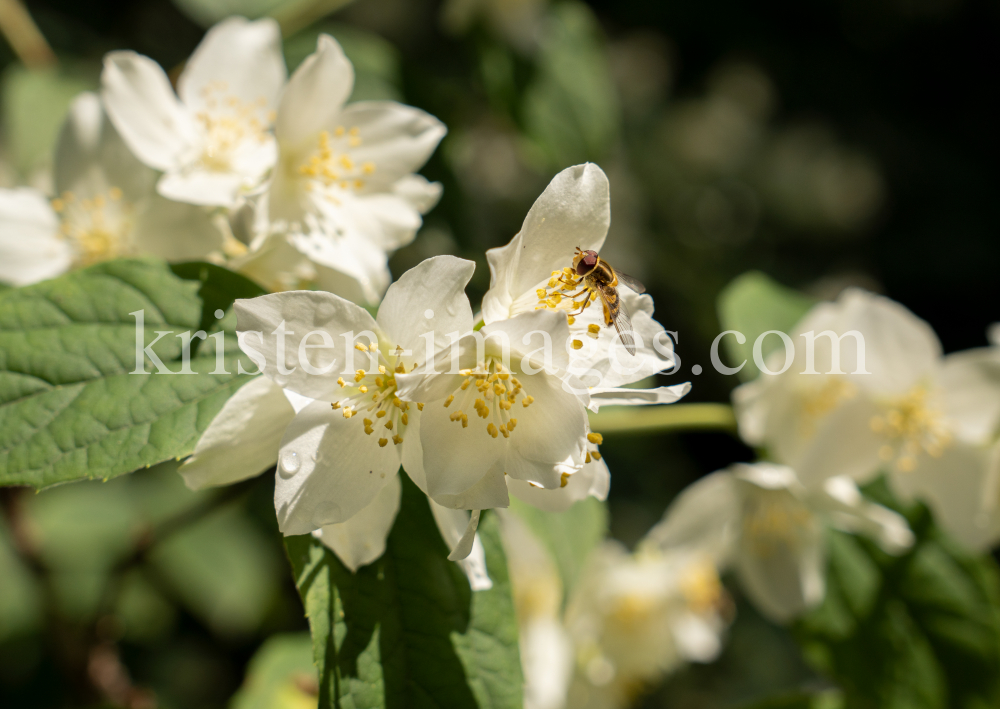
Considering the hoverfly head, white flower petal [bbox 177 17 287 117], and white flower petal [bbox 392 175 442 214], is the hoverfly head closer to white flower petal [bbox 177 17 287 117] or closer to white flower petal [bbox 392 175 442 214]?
white flower petal [bbox 392 175 442 214]

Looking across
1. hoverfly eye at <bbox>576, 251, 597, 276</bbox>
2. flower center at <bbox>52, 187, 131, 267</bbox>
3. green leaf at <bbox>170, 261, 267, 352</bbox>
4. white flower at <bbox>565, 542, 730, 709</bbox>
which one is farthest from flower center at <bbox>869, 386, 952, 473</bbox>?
flower center at <bbox>52, 187, 131, 267</bbox>

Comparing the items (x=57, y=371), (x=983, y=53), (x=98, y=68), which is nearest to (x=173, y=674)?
(x=98, y=68)

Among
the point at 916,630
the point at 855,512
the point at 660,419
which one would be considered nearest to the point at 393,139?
the point at 660,419

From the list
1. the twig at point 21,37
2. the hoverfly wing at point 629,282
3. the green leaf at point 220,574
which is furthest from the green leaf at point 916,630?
the twig at point 21,37

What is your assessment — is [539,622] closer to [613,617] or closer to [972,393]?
[613,617]

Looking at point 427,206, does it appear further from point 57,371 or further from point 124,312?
point 57,371

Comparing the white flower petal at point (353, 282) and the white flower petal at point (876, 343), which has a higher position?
the white flower petal at point (353, 282)

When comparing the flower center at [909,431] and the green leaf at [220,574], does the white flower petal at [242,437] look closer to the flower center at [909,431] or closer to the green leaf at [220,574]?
the flower center at [909,431]
